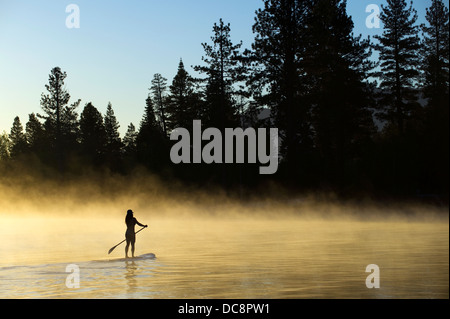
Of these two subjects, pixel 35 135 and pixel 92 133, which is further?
pixel 35 135

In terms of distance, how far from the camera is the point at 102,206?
256 feet

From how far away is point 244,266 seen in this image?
62.2ft

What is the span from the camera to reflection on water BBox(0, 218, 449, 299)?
1436 centimetres

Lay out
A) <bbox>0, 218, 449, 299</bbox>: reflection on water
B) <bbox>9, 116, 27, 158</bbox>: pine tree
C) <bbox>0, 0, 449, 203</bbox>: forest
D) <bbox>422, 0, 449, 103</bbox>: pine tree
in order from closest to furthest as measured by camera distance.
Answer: <bbox>0, 218, 449, 299</bbox>: reflection on water
<bbox>0, 0, 449, 203</bbox>: forest
<bbox>422, 0, 449, 103</bbox>: pine tree
<bbox>9, 116, 27, 158</bbox>: pine tree

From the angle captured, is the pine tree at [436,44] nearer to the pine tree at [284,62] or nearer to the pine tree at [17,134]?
the pine tree at [284,62]

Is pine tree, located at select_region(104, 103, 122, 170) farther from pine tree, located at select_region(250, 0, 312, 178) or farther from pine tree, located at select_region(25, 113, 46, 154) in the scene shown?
pine tree, located at select_region(250, 0, 312, 178)

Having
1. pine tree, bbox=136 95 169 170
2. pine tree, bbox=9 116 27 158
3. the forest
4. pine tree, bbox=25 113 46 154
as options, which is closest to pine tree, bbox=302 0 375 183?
the forest

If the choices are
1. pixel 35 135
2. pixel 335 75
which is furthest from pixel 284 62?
pixel 35 135

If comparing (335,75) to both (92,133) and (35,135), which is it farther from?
(35,135)
